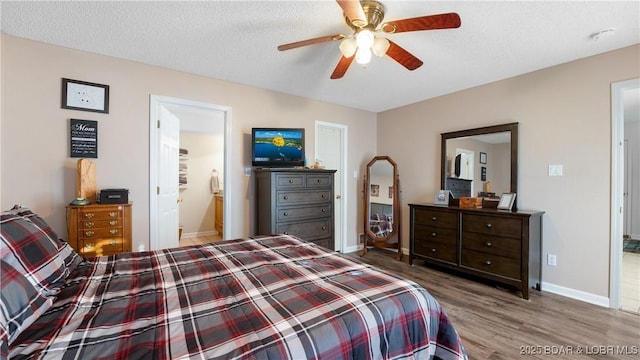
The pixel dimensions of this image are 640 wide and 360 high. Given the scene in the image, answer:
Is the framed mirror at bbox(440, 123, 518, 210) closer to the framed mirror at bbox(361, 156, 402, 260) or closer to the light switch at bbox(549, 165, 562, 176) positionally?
the light switch at bbox(549, 165, 562, 176)

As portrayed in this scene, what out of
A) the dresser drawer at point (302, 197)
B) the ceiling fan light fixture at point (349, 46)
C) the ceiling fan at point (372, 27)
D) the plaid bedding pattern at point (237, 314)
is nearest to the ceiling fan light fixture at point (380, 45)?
the ceiling fan at point (372, 27)

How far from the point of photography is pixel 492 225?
2.88 meters

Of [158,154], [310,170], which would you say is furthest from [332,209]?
[158,154]

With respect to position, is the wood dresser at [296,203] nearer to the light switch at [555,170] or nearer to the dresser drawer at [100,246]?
the dresser drawer at [100,246]

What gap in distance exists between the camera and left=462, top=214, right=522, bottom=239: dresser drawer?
2.71m

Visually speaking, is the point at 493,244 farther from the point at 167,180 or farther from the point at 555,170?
the point at 167,180

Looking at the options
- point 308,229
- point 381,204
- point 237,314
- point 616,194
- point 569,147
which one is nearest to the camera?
point 237,314

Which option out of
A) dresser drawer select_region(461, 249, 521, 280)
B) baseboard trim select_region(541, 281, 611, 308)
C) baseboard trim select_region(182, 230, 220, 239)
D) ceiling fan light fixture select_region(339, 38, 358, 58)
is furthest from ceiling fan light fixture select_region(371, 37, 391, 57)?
baseboard trim select_region(182, 230, 220, 239)

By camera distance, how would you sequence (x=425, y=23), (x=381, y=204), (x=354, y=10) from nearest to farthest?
(x=354, y=10) < (x=425, y=23) < (x=381, y=204)

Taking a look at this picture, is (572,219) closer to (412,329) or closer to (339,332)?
(412,329)

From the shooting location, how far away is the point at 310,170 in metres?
3.30

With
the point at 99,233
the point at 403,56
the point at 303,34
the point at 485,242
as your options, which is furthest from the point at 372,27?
the point at 99,233

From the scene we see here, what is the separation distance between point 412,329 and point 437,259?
8.39ft

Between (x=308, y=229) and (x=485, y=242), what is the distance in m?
2.01
